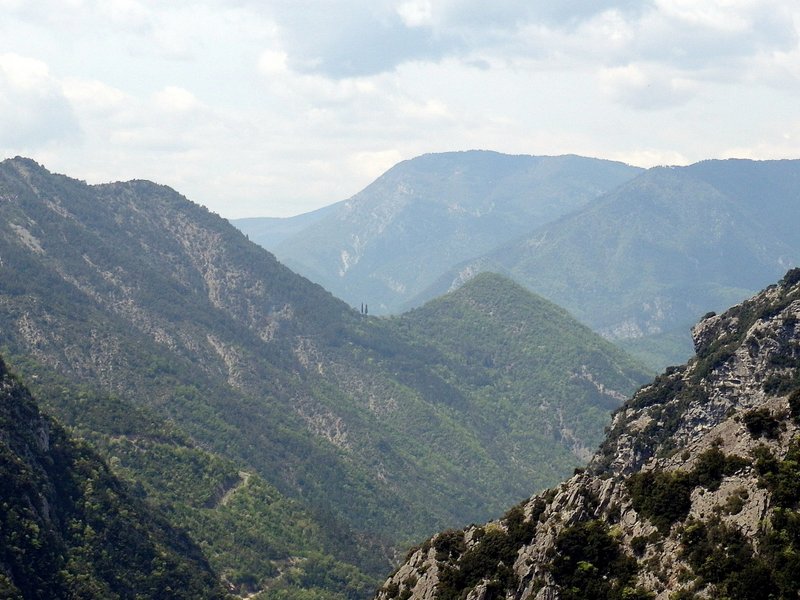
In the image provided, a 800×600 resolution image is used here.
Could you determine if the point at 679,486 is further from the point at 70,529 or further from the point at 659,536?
the point at 70,529

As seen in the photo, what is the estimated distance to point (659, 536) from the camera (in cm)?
7306

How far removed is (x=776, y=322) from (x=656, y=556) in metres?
57.1

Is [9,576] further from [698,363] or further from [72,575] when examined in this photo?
[698,363]

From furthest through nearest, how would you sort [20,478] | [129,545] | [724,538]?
[129,545]
[20,478]
[724,538]

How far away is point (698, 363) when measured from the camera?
133m

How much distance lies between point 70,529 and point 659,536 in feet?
296

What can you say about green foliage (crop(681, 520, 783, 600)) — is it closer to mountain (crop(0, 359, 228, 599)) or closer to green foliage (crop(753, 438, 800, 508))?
green foliage (crop(753, 438, 800, 508))

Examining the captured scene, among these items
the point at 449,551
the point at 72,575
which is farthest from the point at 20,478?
the point at 449,551

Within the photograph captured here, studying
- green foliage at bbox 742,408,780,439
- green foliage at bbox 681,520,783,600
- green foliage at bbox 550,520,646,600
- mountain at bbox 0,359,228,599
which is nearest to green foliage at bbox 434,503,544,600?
green foliage at bbox 550,520,646,600

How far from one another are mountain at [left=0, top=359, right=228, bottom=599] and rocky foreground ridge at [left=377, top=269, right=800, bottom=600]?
49.7m

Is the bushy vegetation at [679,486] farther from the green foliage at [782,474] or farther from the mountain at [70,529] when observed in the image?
the mountain at [70,529]

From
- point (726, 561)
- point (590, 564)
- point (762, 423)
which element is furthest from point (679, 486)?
point (726, 561)

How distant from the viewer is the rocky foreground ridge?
65.4m

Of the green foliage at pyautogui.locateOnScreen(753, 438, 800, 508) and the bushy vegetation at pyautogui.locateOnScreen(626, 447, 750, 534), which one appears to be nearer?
the green foliage at pyautogui.locateOnScreen(753, 438, 800, 508)
